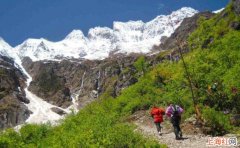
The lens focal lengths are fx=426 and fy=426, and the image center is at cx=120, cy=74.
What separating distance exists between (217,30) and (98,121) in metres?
66.1

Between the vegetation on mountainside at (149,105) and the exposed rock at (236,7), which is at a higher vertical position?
the exposed rock at (236,7)

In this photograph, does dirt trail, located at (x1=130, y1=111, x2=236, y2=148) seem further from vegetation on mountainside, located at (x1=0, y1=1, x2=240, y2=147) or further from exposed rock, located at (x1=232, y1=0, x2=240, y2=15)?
exposed rock, located at (x1=232, y1=0, x2=240, y2=15)

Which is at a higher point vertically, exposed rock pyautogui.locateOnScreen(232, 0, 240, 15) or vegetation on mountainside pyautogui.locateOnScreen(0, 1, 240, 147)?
exposed rock pyautogui.locateOnScreen(232, 0, 240, 15)

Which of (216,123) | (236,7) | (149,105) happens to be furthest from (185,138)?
(236,7)

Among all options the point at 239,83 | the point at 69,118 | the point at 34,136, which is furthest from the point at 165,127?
the point at 34,136

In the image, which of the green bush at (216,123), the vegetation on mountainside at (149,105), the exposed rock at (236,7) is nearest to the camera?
the vegetation on mountainside at (149,105)

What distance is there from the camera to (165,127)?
3741 centimetres

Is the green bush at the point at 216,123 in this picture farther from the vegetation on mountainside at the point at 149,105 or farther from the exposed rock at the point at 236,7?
the exposed rock at the point at 236,7

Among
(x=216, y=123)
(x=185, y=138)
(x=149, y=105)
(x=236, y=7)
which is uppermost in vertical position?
(x=236, y=7)

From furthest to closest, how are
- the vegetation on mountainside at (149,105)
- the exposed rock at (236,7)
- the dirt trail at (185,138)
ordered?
the exposed rock at (236,7) → the vegetation on mountainside at (149,105) → the dirt trail at (185,138)

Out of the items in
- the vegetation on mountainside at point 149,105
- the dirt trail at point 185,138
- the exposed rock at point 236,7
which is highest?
the exposed rock at point 236,7

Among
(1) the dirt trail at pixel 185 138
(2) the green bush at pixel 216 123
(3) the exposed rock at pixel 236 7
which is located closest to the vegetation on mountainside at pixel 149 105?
(2) the green bush at pixel 216 123

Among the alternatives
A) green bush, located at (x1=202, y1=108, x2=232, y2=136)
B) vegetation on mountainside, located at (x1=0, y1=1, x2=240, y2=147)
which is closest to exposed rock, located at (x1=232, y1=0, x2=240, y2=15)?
vegetation on mountainside, located at (x1=0, y1=1, x2=240, y2=147)

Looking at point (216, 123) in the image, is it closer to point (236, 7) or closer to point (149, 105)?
point (149, 105)
